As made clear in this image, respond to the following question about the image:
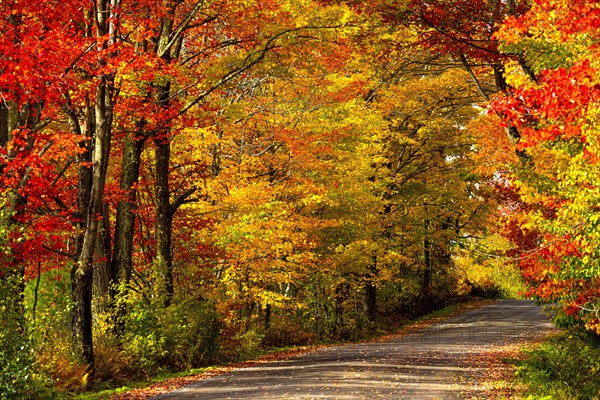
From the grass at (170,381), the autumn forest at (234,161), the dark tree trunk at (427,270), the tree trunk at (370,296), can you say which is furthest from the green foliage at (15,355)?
the dark tree trunk at (427,270)

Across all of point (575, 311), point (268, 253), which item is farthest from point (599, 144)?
point (268, 253)

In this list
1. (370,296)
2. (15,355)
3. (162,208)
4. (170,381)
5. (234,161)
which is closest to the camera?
(15,355)

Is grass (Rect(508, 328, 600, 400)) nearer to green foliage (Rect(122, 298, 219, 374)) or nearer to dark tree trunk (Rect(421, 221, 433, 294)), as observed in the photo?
green foliage (Rect(122, 298, 219, 374))

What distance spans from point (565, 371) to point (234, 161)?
43.0 ft

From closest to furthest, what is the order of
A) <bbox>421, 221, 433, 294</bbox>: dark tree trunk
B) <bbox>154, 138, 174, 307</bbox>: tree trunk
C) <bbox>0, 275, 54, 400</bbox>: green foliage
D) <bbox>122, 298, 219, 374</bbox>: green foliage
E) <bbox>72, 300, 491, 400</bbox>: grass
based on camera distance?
<bbox>0, 275, 54, 400</bbox>: green foliage < <bbox>72, 300, 491, 400</bbox>: grass < <bbox>122, 298, 219, 374</bbox>: green foliage < <bbox>154, 138, 174, 307</bbox>: tree trunk < <bbox>421, 221, 433, 294</bbox>: dark tree trunk

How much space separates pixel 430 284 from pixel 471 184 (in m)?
6.57

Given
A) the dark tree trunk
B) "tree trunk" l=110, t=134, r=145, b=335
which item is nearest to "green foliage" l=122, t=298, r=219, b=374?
"tree trunk" l=110, t=134, r=145, b=335

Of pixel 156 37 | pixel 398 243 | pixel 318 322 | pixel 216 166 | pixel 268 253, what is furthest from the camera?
pixel 398 243

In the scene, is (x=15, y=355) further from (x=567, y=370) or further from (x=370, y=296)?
(x=370, y=296)

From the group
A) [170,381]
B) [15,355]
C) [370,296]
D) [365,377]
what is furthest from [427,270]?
[15,355]

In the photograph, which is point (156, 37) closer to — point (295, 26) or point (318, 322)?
point (295, 26)

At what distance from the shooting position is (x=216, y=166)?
22.7 meters

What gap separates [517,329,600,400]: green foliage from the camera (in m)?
11.5

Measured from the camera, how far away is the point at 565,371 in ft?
44.7
